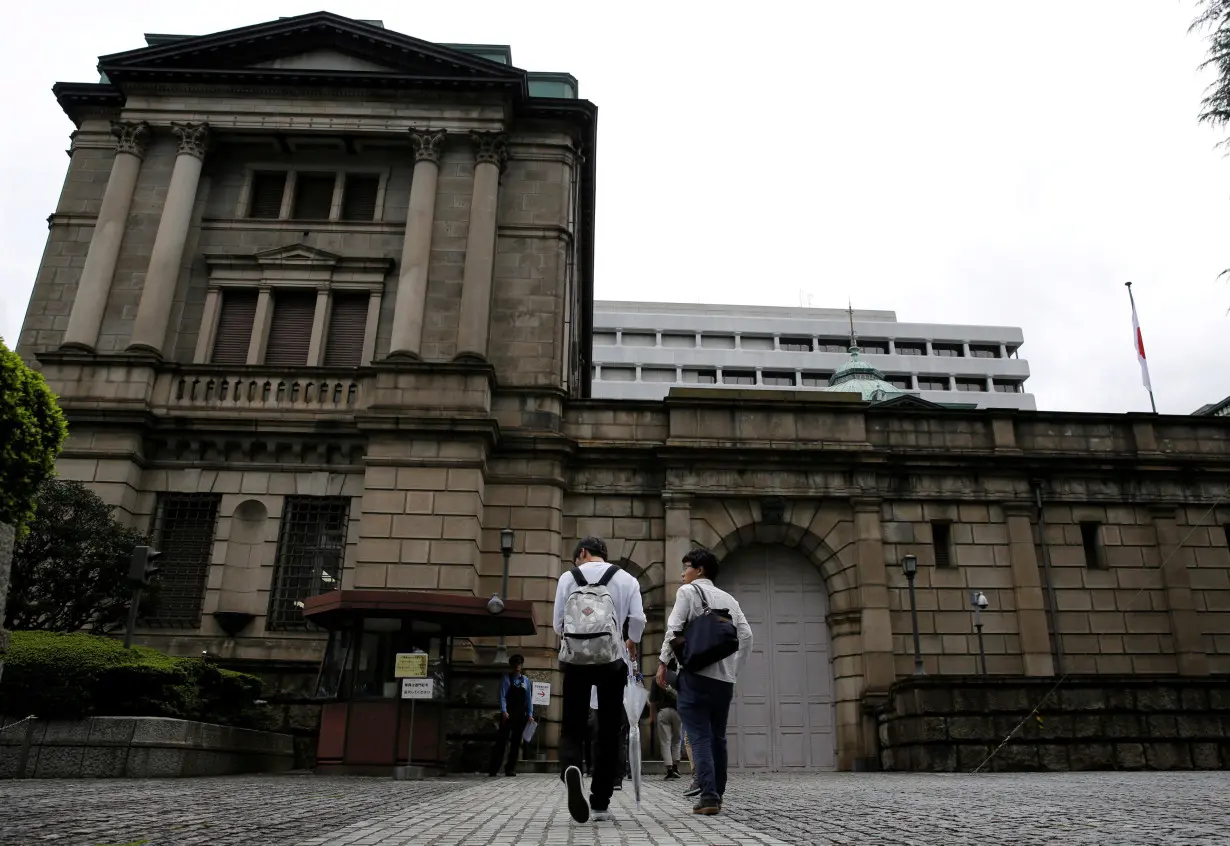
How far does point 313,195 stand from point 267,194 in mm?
1223

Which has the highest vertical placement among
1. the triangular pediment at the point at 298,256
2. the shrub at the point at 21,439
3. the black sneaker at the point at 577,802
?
the triangular pediment at the point at 298,256

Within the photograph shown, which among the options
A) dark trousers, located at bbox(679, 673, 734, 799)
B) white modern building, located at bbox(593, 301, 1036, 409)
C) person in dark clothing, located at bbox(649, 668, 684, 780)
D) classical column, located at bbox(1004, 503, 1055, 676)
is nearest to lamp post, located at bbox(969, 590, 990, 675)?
classical column, located at bbox(1004, 503, 1055, 676)

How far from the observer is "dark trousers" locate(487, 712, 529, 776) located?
621 inches

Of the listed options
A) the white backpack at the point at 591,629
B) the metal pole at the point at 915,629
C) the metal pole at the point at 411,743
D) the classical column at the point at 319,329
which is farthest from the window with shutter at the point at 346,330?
the white backpack at the point at 591,629

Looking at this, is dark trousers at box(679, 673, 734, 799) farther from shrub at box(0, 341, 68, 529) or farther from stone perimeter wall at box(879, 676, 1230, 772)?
stone perimeter wall at box(879, 676, 1230, 772)

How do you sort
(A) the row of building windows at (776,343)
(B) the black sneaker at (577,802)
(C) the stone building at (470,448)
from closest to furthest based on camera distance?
(B) the black sneaker at (577,802) < (C) the stone building at (470,448) < (A) the row of building windows at (776,343)

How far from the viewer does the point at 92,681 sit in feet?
40.5

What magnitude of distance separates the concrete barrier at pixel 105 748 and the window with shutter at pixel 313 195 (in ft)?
51.8

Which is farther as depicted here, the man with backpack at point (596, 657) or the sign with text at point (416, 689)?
the sign with text at point (416, 689)

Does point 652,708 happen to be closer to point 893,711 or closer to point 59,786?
point 893,711

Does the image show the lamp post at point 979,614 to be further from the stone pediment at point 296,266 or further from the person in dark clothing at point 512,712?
the stone pediment at point 296,266

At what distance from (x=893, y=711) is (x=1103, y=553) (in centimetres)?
746

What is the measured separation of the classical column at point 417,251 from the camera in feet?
73.4

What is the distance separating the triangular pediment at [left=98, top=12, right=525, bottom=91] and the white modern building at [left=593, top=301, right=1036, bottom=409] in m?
64.0
